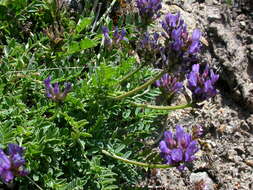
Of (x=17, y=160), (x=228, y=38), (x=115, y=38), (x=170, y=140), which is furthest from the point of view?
(x=228, y=38)

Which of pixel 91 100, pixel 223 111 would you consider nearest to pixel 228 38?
pixel 223 111

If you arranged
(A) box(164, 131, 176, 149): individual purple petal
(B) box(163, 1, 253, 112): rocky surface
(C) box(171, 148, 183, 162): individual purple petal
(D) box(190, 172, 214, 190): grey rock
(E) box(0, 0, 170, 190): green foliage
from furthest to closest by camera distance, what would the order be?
(B) box(163, 1, 253, 112): rocky surface
(D) box(190, 172, 214, 190): grey rock
(E) box(0, 0, 170, 190): green foliage
(A) box(164, 131, 176, 149): individual purple petal
(C) box(171, 148, 183, 162): individual purple petal

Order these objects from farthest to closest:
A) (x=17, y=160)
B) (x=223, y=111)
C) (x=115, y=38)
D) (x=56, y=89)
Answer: (x=223, y=111) → (x=115, y=38) → (x=56, y=89) → (x=17, y=160)

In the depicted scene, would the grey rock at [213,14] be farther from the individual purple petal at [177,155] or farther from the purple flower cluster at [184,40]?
the individual purple petal at [177,155]

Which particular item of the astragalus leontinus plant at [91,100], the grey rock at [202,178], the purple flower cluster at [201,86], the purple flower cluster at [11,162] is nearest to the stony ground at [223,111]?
the grey rock at [202,178]

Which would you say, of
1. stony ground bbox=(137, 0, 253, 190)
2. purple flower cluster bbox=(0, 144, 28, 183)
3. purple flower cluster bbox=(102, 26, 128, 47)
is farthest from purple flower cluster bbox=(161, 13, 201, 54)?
stony ground bbox=(137, 0, 253, 190)

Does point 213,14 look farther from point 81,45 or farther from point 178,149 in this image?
point 178,149

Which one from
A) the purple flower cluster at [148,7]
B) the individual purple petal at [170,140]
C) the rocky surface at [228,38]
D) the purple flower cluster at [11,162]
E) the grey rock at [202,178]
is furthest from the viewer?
the rocky surface at [228,38]

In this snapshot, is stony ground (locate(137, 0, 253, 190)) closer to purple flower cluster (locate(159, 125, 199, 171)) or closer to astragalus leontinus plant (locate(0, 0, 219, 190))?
astragalus leontinus plant (locate(0, 0, 219, 190))

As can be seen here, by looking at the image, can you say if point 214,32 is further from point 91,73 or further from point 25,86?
point 25,86
